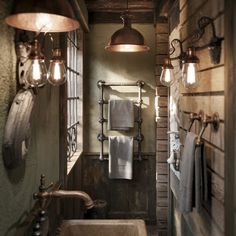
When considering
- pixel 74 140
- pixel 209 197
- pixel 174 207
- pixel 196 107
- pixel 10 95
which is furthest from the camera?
pixel 74 140

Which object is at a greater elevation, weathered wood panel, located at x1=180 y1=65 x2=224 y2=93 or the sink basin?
weathered wood panel, located at x1=180 y1=65 x2=224 y2=93

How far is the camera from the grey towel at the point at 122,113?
158 inches

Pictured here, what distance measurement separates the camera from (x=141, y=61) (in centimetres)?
416

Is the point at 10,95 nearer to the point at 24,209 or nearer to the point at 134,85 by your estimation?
the point at 24,209

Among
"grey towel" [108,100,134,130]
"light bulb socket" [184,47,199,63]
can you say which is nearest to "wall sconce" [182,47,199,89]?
"light bulb socket" [184,47,199,63]

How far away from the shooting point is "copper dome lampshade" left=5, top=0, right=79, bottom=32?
1073 millimetres

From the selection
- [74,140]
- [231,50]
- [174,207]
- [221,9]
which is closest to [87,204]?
[231,50]

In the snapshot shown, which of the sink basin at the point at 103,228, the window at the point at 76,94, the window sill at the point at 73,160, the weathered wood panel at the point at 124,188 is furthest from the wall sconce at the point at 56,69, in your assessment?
the weathered wood panel at the point at 124,188

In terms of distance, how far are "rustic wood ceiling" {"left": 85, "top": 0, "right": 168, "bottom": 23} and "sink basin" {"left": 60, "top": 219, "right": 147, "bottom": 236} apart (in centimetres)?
237

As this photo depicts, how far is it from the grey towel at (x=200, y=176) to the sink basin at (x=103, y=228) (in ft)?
1.40

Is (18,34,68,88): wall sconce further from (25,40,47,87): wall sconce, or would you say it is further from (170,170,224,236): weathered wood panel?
(170,170,224,236): weathered wood panel

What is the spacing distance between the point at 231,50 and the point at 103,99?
283cm

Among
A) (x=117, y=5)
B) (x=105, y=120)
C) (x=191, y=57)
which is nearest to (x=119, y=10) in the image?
(x=117, y=5)

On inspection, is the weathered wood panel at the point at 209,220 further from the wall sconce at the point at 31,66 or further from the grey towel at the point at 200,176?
the wall sconce at the point at 31,66
